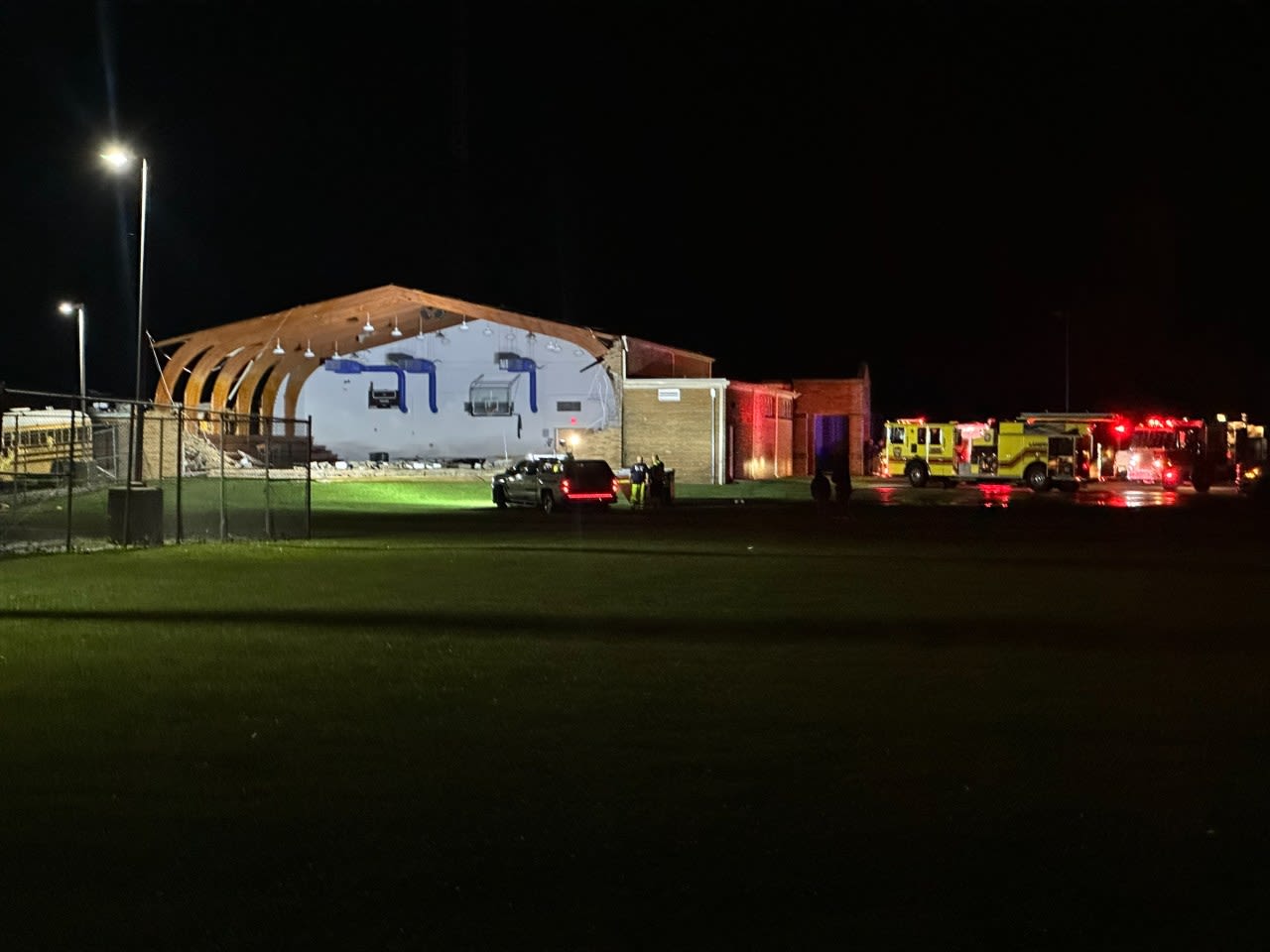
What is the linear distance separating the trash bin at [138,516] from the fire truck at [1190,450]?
40.7 meters

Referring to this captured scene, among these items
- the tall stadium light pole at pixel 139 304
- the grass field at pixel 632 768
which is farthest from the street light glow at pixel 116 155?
the grass field at pixel 632 768

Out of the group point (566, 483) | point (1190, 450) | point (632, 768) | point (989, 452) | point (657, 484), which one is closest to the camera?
point (632, 768)

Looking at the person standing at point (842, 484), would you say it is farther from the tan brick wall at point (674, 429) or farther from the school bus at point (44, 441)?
the tan brick wall at point (674, 429)

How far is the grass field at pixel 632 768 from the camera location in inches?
241

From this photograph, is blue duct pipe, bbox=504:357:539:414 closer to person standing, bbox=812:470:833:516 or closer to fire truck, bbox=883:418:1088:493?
fire truck, bbox=883:418:1088:493

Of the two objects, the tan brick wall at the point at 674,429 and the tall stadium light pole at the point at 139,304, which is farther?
the tan brick wall at the point at 674,429

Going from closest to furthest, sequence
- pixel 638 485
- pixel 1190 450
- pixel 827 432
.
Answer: pixel 638 485 → pixel 1190 450 → pixel 827 432

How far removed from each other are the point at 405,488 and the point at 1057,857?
4596cm

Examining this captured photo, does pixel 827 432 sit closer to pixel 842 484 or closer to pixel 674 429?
pixel 674 429

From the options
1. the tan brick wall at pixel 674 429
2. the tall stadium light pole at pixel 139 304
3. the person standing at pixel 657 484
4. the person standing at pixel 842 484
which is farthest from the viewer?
the tan brick wall at pixel 674 429

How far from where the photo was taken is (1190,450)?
5706 centimetres

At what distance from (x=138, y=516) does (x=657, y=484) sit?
65.0 ft

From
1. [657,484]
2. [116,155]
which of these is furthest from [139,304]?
[657,484]

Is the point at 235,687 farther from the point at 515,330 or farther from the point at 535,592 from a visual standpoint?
the point at 515,330
